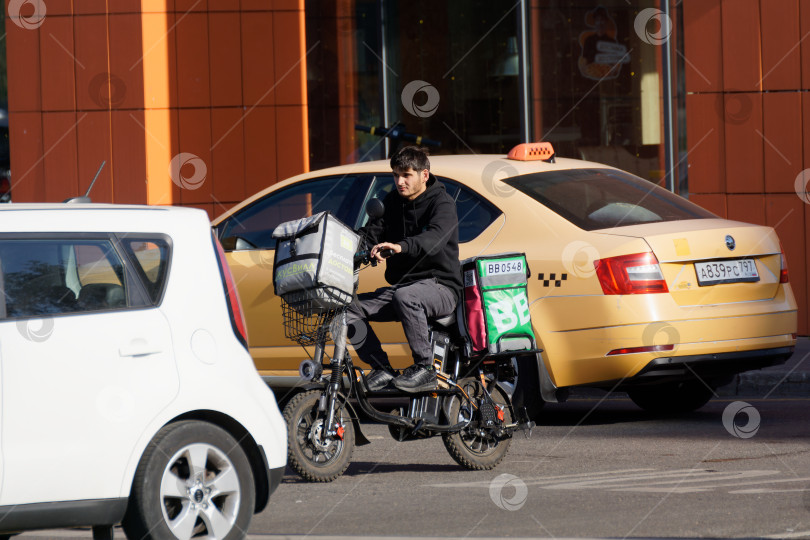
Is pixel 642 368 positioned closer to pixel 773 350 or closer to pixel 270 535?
pixel 773 350

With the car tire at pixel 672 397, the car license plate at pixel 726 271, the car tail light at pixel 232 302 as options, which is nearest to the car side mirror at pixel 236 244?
the car tire at pixel 672 397

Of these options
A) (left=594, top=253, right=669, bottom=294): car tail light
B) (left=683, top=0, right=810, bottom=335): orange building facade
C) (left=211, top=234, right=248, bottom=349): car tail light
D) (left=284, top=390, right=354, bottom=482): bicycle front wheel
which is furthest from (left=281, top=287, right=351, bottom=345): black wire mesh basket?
(left=683, top=0, right=810, bottom=335): orange building facade

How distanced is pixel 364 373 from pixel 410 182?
1.07 meters

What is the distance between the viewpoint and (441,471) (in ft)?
23.9

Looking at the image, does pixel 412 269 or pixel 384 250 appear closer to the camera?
pixel 384 250

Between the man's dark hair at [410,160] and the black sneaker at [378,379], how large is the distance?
113cm

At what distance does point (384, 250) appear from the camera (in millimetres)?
6840

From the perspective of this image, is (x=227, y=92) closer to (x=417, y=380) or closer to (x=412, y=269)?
(x=412, y=269)

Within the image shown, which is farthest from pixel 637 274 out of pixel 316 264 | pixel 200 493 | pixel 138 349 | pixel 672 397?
pixel 138 349

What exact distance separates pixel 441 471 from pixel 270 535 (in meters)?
1.82

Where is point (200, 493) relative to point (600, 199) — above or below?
below

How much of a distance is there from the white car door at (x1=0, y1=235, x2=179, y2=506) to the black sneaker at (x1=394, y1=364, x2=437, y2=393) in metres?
2.10

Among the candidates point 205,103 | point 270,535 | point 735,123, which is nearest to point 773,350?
point 270,535

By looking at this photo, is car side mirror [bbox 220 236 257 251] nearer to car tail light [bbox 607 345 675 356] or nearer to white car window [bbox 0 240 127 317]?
car tail light [bbox 607 345 675 356]
